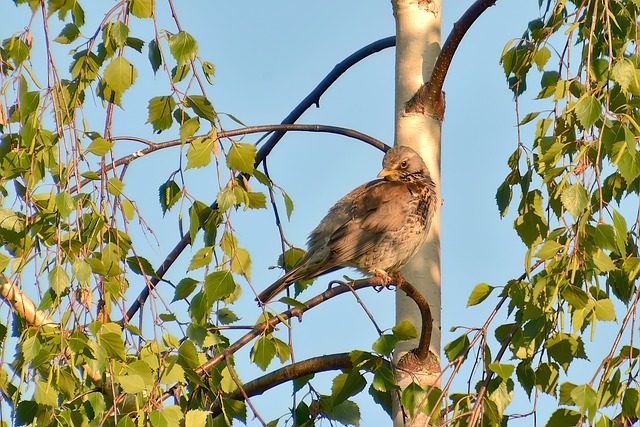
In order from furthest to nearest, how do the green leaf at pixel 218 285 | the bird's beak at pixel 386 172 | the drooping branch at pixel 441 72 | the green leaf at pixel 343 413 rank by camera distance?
the bird's beak at pixel 386 172
the drooping branch at pixel 441 72
the green leaf at pixel 343 413
the green leaf at pixel 218 285

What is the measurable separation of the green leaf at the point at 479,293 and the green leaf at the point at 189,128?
117 cm

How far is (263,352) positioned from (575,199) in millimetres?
1346

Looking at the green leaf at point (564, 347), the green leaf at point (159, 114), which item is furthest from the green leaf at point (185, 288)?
the green leaf at point (564, 347)

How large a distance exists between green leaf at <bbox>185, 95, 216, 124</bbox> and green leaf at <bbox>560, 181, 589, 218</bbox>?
1.37 meters

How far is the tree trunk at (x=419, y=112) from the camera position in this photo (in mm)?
5301

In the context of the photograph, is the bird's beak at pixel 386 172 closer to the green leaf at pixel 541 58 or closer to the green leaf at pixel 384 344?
the green leaf at pixel 541 58

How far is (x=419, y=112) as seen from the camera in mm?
5469

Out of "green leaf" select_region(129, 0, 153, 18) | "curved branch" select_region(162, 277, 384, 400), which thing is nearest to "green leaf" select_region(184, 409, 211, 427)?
"curved branch" select_region(162, 277, 384, 400)

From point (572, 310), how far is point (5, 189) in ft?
7.52

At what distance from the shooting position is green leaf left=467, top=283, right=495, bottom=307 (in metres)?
3.48

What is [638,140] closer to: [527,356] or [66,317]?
[527,356]

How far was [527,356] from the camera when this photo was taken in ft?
11.7

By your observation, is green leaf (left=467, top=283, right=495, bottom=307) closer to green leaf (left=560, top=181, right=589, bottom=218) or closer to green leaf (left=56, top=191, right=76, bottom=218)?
green leaf (left=560, top=181, right=589, bottom=218)

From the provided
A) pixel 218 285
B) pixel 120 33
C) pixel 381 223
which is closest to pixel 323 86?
pixel 381 223
